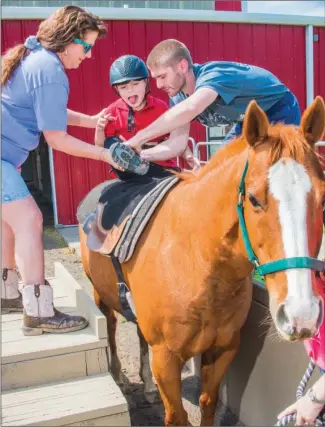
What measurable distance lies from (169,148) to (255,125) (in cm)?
107

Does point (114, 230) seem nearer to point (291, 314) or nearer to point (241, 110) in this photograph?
point (241, 110)

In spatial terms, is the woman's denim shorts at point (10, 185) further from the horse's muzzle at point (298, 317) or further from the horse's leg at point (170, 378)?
the horse's muzzle at point (298, 317)

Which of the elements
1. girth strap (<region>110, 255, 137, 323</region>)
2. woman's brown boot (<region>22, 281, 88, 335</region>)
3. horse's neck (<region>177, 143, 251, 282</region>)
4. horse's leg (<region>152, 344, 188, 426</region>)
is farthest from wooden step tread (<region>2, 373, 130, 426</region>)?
horse's neck (<region>177, 143, 251, 282</region>)

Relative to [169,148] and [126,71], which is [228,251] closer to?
[169,148]

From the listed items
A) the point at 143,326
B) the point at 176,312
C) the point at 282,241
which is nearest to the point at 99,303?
the point at 143,326

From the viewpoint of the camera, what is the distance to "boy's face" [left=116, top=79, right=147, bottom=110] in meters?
2.85

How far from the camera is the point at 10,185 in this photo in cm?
253

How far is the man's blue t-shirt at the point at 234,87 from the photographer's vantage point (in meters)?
2.36

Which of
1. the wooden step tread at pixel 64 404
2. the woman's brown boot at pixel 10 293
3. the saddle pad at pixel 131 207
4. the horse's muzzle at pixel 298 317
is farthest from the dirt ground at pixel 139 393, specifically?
the horse's muzzle at pixel 298 317

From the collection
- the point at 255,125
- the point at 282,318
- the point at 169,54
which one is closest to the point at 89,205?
the point at 169,54

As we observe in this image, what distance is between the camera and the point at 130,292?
2.67 meters

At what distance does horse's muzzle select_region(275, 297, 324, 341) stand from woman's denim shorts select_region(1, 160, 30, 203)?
161 cm

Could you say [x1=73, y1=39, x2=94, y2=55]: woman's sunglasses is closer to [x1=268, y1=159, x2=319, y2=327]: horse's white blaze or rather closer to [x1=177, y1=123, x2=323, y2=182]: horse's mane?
[x1=177, y1=123, x2=323, y2=182]: horse's mane

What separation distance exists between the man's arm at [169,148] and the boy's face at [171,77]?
0.26 meters
